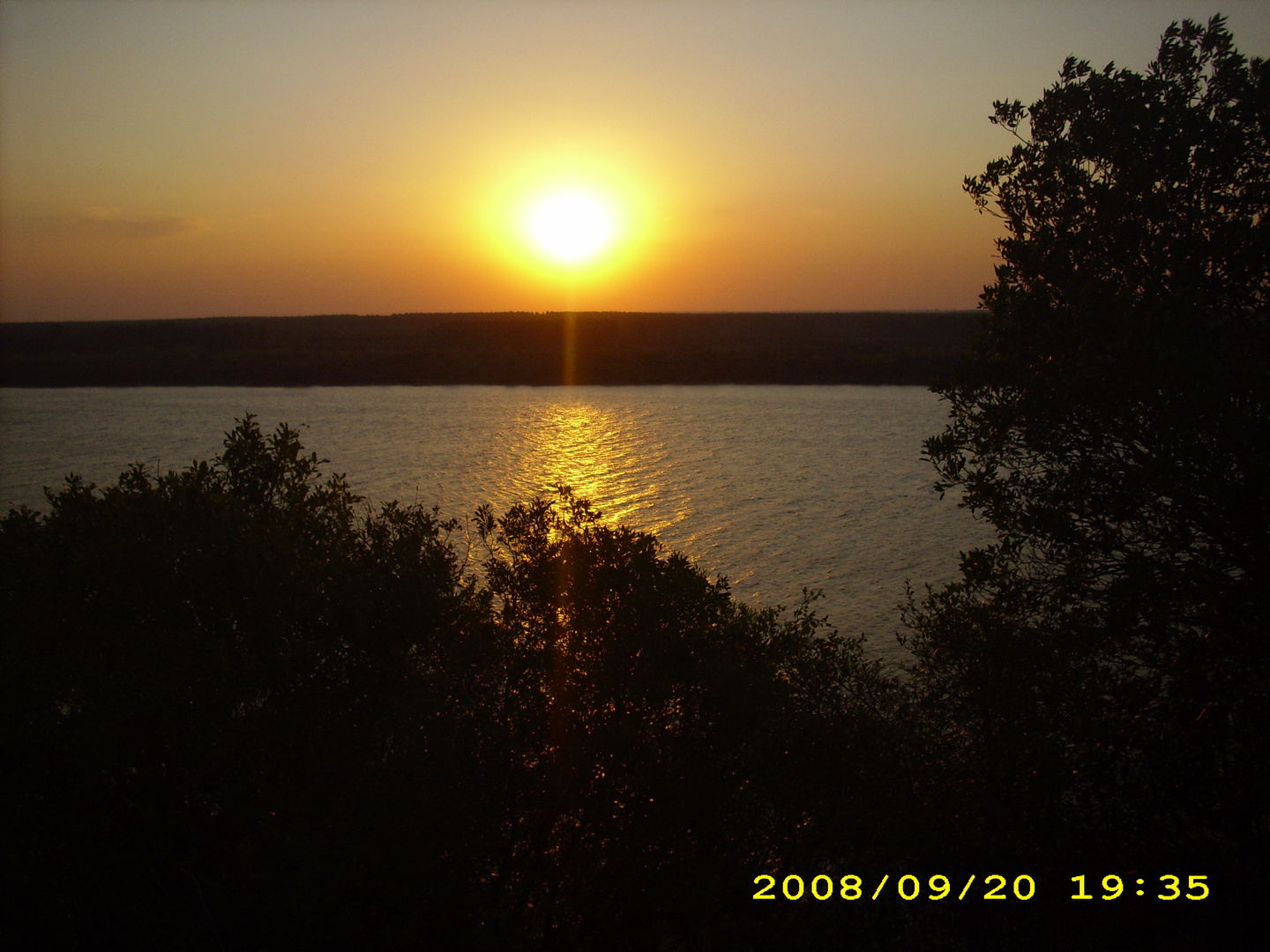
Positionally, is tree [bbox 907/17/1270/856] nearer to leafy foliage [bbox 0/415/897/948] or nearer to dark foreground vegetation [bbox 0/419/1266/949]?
dark foreground vegetation [bbox 0/419/1266/949]

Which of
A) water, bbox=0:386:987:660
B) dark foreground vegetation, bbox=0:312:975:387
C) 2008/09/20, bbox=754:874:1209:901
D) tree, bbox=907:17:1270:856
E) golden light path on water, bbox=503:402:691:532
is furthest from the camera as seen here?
dark foreground vegetation, bbox=0:312:975:387

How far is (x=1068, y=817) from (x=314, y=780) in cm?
1023

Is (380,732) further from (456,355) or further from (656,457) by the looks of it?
(456,355)

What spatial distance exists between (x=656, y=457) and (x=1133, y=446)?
157ft

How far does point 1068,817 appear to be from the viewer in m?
12.6

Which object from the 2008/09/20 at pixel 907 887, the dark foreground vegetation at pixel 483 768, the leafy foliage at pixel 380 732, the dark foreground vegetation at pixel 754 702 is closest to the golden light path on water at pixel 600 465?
the leafy foliage at pixel 380 732

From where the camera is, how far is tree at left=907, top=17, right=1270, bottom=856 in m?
10.2

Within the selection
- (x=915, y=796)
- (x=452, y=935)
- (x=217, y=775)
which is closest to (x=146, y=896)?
(x=217, y=775)

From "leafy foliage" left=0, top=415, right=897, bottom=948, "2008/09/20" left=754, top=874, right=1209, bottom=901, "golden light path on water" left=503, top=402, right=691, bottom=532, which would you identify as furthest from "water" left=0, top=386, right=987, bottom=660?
"leafy foliage" left=0, top=415, right=897, bottom=948

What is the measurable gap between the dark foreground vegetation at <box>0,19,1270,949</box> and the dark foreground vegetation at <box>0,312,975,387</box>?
91.7 metres

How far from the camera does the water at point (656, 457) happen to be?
33.5m

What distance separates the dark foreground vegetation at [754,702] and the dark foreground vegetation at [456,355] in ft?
301

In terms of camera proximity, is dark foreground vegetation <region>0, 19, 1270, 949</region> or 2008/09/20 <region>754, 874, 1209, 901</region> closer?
dark foreground vegetation <region>0, 19, 1270, 949</region>

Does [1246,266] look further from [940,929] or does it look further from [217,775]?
[217,775]
